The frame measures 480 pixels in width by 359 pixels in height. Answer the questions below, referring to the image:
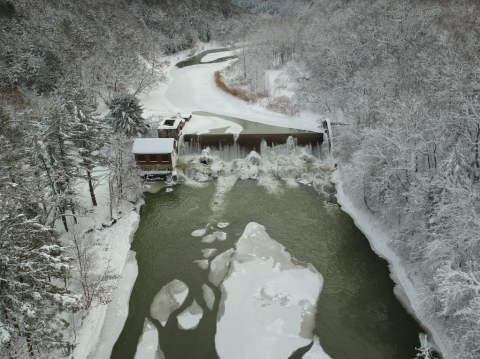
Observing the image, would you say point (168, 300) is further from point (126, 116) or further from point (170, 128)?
point (126, 116)

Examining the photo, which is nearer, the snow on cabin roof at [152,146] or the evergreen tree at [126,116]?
the snow on cabin roof at [152,146]

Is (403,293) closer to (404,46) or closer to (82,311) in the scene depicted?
(82,311)

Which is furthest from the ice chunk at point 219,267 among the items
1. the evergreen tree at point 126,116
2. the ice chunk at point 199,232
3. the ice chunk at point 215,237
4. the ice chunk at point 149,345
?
the evergreen tree at point 126,116

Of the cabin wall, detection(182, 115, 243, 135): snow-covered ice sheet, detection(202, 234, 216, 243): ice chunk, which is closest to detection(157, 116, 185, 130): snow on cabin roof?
detection(182, 115, 243, 135): snow-covered ice sheet

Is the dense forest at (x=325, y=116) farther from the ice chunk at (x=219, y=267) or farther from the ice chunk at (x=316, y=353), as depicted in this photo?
the ice chunk at (x=219, y=267)

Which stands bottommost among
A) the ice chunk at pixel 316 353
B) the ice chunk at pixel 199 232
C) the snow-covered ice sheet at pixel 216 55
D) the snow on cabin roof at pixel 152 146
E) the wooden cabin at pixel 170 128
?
the ice chunk at pixel 316 353

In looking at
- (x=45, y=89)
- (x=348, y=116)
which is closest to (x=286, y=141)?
(x=348, y=116)
